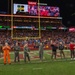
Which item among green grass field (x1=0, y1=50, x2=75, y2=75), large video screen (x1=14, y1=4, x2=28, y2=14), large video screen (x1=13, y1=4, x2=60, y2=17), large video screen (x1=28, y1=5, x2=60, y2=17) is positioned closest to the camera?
green grass field (x1=0, y1=50, x2=75, y2=75)

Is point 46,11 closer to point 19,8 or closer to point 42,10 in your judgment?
point 42,10

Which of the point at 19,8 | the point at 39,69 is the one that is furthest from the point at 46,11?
the point at 39,69

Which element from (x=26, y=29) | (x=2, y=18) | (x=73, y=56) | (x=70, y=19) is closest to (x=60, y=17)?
(x=70, y=19)

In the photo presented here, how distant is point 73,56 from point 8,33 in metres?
28.3

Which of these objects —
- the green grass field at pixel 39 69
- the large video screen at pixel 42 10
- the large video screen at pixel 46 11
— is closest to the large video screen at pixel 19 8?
the large video screen at pixel 42 10

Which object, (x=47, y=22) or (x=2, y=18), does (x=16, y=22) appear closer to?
(x=2, y=18)

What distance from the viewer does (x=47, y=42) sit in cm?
4944

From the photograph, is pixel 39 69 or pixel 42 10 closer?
pixel 39 69

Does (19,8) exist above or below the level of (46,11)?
below

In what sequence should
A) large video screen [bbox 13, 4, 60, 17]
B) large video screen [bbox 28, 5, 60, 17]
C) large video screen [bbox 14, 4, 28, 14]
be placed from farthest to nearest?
large video screen [bbox 28, 5, 60, 17]
large video screen [bbox 13, 4, 60, 17]
large video screen [bbox 14, 4, 28, 14]

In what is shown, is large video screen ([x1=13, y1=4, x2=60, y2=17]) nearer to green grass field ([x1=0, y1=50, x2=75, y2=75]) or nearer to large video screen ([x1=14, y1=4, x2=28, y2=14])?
large video screen ([x1=14, y1=4, x2=28, y2=14])

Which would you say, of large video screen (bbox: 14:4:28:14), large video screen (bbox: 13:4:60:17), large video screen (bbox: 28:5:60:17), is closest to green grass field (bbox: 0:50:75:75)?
large video screen (bbox: 14:4:28:14)

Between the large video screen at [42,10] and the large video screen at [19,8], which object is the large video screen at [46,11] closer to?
the large video screen at [42,10]

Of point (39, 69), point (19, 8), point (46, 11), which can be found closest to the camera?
point (39, 69)
